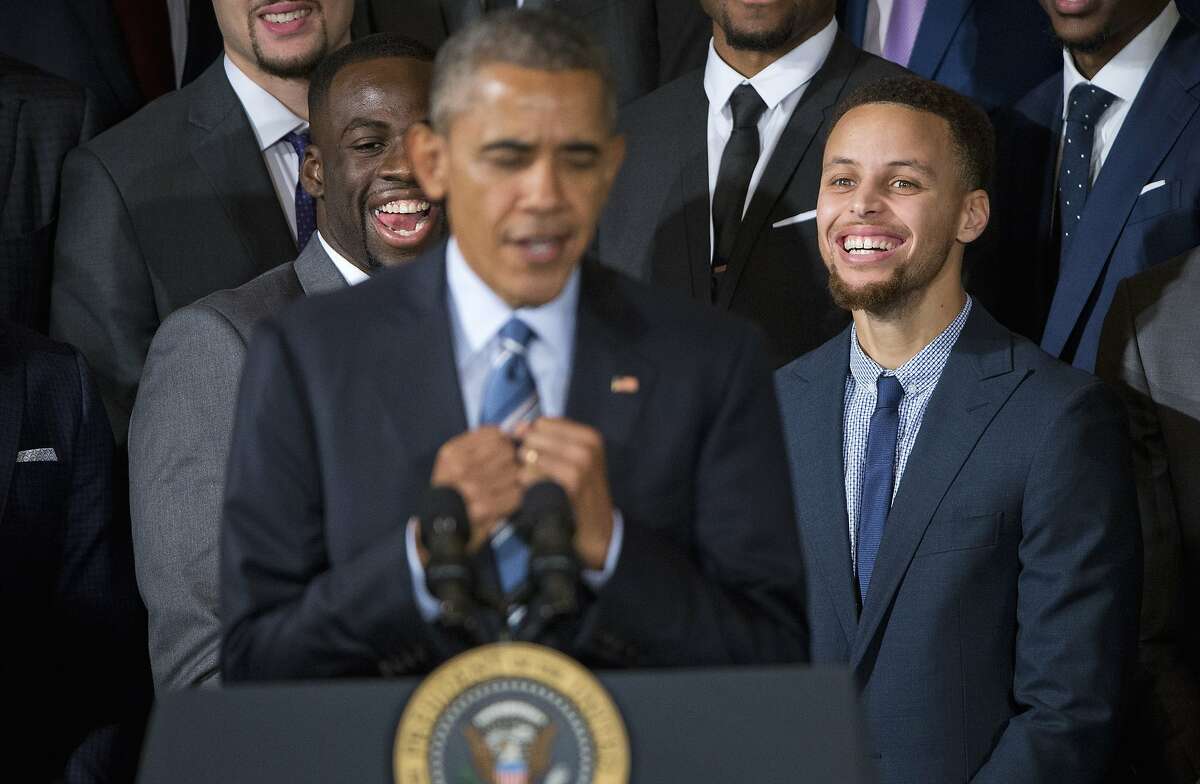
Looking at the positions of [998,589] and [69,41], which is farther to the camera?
[69,41]

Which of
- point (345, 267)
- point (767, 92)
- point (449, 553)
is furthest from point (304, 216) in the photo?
point (449, 553)

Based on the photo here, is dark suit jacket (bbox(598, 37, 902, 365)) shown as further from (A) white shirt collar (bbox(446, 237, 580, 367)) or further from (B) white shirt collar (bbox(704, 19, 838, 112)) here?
(A) white shirt collar (bbox(446, 237, 580, 367))

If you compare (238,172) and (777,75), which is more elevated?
(777,75)

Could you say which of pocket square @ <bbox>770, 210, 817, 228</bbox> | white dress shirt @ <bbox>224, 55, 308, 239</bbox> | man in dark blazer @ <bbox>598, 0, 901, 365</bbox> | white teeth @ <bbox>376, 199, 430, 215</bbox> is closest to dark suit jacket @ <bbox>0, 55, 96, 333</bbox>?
white dress shirt @ <bbox>224, 55, 308, 239</bbox>

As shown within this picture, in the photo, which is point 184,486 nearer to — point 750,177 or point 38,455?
point 38,455

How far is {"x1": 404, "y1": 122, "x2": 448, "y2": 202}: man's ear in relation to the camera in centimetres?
179

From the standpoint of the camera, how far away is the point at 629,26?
3.98 meters

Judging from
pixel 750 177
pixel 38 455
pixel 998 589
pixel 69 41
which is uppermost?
pixel 69 41

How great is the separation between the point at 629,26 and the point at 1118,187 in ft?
3.84

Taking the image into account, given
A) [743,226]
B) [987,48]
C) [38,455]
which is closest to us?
[38,455]

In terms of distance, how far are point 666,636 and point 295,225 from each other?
1.95 m

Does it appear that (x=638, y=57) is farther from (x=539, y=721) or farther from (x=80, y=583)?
(x=539, y=721)

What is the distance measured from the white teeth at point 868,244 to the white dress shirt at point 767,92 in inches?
18.7

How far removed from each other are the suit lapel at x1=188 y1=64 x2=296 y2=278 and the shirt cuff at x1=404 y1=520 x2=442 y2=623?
1790 mm
